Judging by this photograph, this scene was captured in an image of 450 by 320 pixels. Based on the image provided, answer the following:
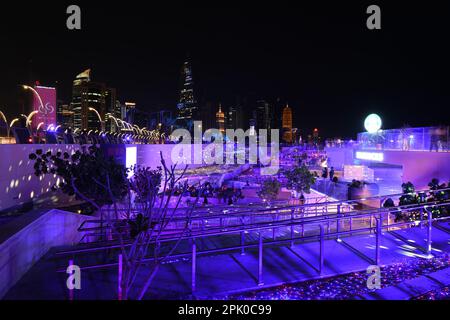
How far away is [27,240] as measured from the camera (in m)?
4.84

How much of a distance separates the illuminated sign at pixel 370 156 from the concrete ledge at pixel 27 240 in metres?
17.4

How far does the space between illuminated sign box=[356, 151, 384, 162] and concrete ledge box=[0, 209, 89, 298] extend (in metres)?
17.4

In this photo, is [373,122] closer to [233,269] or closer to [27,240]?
[233,269]

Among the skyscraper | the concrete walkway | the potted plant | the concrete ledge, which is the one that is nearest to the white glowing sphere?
the potted plant

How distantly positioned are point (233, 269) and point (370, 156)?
711 inches

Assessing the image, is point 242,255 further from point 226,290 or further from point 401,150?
point 401,150

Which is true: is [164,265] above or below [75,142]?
Answer: below

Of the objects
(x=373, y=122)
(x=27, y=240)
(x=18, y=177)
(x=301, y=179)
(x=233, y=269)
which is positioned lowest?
(x=301, y=179)

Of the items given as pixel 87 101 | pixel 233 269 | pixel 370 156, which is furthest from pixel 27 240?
pixel 87 101

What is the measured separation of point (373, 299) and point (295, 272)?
45.8 inches

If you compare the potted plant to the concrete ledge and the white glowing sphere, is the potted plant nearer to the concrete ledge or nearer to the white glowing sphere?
the white glowing sphere

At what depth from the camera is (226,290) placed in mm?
4539

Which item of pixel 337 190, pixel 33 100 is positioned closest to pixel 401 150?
pixel 337 190

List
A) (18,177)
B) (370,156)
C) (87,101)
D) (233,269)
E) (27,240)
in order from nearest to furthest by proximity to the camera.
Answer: (27,240)
(233,269)
(18,177)
(370,156)
(87,101)
